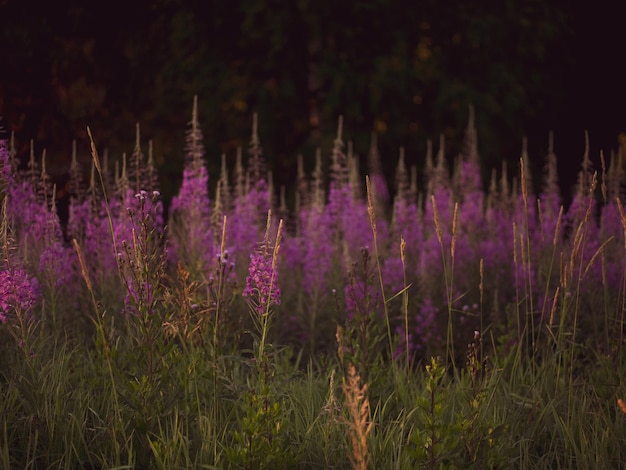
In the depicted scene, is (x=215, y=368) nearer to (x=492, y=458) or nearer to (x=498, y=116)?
(x=492, y=458)

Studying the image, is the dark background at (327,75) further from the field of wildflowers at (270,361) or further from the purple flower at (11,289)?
the purple flower at (11,289)

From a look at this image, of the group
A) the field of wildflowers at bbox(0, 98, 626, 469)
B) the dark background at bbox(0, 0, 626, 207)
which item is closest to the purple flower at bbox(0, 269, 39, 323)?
the field of wildflowers at bbox(0, 98, 626, 469)

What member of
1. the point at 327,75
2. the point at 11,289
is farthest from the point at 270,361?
the point at 327,75

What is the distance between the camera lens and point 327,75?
33.9 ft

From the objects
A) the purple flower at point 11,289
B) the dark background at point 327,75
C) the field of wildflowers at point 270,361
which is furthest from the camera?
the dark background at point 327,75

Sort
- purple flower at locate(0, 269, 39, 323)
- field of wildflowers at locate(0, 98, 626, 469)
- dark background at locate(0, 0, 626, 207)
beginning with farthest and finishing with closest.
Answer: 1. dark background at locate(0, 0, 626, 207)
2. purple flower at locate(0, 269, 39, 323)
3. field of wildflowers at locate(0, 98, 626, 469)

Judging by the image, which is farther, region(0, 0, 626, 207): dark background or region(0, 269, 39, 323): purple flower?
region(0, 0, 626, 207): dark background

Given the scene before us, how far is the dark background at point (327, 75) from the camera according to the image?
402 inches

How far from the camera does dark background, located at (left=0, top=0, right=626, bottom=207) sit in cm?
1021

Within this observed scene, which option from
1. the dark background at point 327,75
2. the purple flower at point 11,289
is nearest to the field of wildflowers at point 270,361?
the purple flower at point 11,289

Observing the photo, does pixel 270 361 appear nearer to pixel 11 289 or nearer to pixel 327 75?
pixel 11 289

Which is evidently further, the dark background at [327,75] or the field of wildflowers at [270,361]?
the dark background at [327,75]

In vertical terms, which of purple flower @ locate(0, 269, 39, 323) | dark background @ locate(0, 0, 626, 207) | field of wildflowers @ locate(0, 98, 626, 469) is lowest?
field of wildflowers @ locate(0, 98, 626, 469)

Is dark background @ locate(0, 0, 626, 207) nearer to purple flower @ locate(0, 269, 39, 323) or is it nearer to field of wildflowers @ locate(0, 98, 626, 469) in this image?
field of wildflowers @ locate(0, 98, 626, 469)
